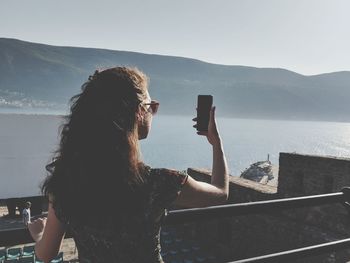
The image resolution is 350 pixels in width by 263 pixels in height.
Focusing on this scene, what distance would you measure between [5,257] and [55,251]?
629 inches

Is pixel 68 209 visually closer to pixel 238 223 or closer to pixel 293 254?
pixel 293 254

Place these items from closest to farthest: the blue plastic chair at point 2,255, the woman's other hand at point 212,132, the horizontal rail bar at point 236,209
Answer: the horizontal rail bar at point 236,209 < the woman's other hand at point 212,132 < the blue plastic chair at point 2,255

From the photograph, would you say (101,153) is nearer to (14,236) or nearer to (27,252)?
(14,236)

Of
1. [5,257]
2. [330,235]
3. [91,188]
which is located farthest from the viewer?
[5,257]

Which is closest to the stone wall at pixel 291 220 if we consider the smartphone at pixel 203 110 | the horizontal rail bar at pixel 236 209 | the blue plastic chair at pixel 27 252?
the blue plastic chair at pixel 27 252

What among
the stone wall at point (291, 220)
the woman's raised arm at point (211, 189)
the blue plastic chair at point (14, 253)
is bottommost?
the blue plastic chair at point (14, 253)

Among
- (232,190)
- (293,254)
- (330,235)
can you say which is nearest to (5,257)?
(232,190)

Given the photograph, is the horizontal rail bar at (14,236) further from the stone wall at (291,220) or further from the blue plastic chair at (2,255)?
the blue plastic chair at (2,255)

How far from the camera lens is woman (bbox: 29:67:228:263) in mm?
1424

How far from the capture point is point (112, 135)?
1.43m

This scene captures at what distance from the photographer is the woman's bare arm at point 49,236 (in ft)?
4.92

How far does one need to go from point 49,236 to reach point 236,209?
34.5 inches

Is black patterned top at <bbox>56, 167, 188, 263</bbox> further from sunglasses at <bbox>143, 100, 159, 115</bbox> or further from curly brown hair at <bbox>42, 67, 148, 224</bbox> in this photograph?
sunglasses at <bbox>143, 100, 159, 115</bbox>

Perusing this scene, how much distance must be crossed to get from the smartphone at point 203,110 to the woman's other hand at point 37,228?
36.3 inches
